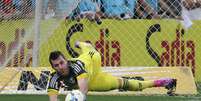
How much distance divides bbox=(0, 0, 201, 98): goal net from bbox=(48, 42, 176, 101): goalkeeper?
1164mm

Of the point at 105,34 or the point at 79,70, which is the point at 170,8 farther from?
the point at 79,70

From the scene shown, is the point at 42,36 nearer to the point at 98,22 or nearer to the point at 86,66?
the point at 98,22

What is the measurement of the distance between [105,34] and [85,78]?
435 cm

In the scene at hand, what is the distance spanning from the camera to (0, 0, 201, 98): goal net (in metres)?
11.4

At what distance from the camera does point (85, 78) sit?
8078mm

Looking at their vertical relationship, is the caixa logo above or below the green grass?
above

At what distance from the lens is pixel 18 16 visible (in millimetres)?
11211

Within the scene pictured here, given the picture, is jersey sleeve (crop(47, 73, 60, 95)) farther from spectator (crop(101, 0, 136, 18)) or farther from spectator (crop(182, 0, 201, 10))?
spectator (crop(182, 0, 201, 10))

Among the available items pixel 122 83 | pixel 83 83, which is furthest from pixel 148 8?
pixel 83 83

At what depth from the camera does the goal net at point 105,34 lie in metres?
Answer: 11.4

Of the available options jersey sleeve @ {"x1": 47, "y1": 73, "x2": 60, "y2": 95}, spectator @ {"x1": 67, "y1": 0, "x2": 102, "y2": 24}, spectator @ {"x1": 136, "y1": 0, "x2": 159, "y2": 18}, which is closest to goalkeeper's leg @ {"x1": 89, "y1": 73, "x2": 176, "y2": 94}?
jersey sleeve @ {"x1": 47, "y1": 73, "x2": 60, "y2": 95}

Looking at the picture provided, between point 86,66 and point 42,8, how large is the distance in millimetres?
3178

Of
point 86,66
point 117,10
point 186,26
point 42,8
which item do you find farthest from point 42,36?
point 86,66

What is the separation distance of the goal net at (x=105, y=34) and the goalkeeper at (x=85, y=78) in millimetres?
1164
